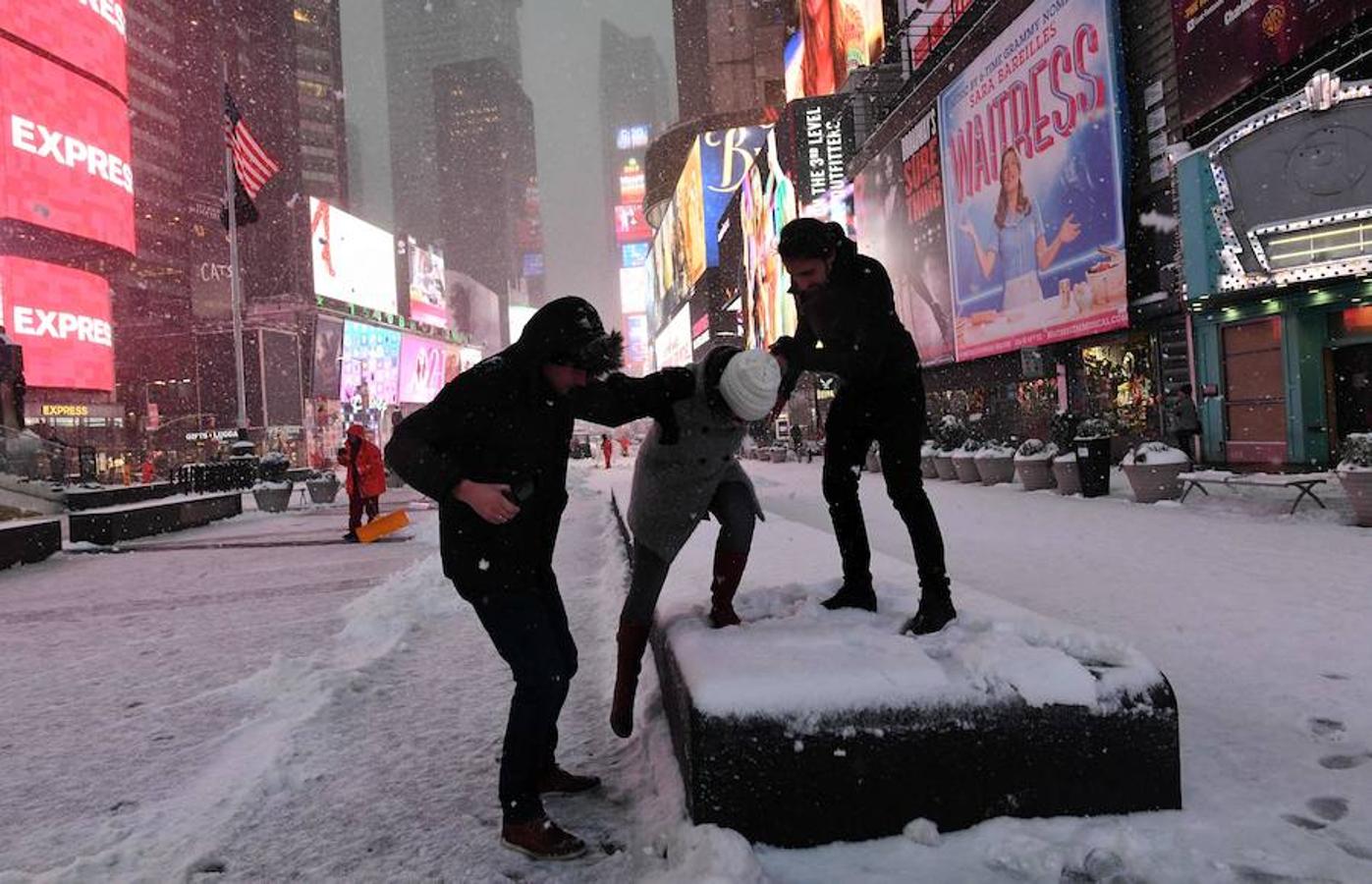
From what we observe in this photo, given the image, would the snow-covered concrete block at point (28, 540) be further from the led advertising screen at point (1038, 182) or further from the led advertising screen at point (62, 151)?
the led advertising screen at point (62, 151)

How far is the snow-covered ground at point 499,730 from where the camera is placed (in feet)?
7.39

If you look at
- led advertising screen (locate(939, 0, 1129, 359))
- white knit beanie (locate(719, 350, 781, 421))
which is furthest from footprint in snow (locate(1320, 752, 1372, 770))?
led advertising screen (locate(939, 0, 1129, 359))

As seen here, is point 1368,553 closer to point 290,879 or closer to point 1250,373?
point 290,879

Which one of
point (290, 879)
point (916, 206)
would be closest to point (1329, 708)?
point (290, 879)

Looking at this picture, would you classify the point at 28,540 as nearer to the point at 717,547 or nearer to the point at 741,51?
the point at 717,547

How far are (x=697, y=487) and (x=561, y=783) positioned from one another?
44.3 inches

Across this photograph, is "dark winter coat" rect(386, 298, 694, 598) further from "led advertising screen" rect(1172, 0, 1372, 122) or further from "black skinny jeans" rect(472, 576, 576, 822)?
"led advertising screen" rect(1172, 0, 1372, 122)

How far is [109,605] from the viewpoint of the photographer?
7.33 m

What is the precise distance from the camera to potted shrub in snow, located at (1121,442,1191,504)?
1081cm

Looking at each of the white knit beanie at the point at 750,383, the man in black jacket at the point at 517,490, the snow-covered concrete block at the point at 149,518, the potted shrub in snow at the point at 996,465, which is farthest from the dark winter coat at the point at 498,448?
the potted shrub in snow at the point at 996,465

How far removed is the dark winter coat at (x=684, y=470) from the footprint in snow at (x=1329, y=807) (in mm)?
2027

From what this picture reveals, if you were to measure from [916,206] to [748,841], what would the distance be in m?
25.1

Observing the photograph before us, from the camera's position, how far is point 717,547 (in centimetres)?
319

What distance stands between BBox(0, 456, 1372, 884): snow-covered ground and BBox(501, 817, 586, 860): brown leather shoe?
43 mm
